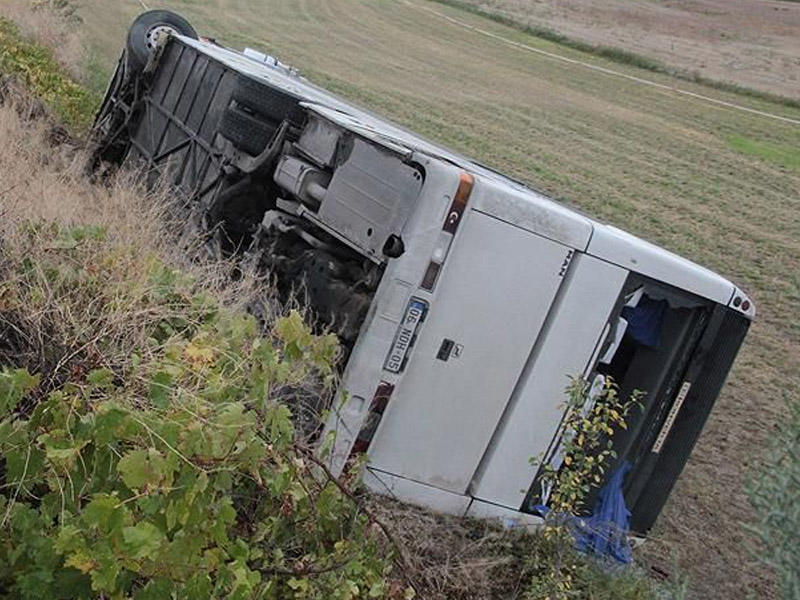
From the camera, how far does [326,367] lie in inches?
139

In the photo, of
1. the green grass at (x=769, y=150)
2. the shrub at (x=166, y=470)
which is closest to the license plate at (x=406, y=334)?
the shrub at (x=166, y=470)

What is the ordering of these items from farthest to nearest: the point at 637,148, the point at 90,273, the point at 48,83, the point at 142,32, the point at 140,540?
the point at 637,148, the point at 48,83, the point at 142,32, the point at 90,273, the point at 140,540

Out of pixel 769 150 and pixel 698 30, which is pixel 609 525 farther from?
pixel 698 30

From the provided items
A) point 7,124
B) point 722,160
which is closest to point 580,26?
point 722,160

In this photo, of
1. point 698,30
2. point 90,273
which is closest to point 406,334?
point 90,273

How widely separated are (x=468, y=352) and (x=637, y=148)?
1575 cm

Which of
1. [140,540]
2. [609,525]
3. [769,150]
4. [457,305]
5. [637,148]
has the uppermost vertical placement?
[769,150]

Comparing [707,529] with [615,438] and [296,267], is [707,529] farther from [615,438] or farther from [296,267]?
[296,267]

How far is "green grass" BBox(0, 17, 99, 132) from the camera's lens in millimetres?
Result: 9820

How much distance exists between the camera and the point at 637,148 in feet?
64.6

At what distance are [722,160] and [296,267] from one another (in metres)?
16.0

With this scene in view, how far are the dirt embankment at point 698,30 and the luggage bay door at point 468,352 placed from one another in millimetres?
26660

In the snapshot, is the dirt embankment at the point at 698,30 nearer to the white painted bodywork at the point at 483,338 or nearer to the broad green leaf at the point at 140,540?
the white painted bodywork at the point at 483,338

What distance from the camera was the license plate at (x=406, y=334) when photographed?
15.3ft
